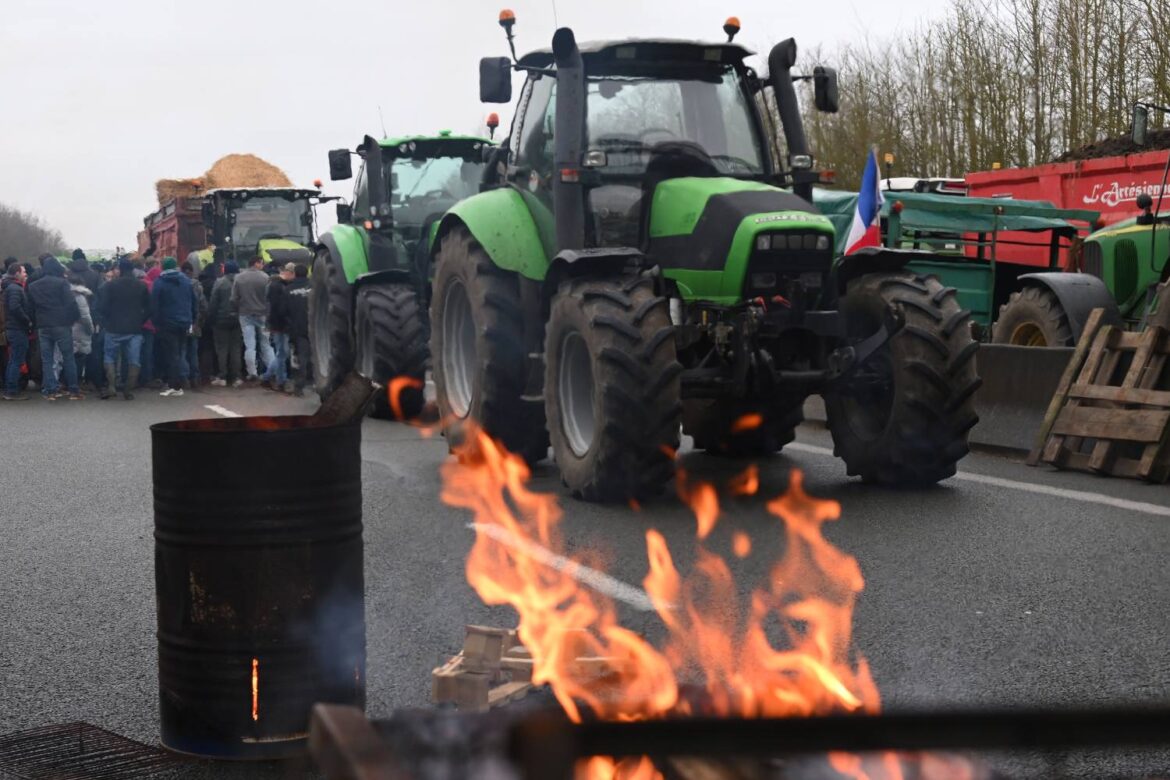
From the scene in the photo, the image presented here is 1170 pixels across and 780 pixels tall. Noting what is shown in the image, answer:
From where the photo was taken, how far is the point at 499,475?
10.5 meters

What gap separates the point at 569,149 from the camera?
940cm

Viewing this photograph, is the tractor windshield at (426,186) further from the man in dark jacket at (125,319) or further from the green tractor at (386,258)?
the man in dark jacket at (125,319)

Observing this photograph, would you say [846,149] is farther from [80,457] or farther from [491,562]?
[491,562]

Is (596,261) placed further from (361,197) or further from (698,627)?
(361,197)

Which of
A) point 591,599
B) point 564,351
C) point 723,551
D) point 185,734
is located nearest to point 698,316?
point 564,351

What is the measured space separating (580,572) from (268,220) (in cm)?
2342

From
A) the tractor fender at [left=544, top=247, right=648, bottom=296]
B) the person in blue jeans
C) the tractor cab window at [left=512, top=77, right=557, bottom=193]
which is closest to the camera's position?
the tractor fender at [left=544, top=247, right=648, bottom=296]

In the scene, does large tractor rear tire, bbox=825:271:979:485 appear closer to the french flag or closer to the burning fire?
the burning fire

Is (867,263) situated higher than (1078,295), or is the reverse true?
(867,263)

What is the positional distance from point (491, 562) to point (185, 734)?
291cm

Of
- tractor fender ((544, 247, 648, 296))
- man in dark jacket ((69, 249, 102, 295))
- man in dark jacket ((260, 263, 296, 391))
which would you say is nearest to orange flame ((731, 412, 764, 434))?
tractor fender ((544, 247, 648, 296))

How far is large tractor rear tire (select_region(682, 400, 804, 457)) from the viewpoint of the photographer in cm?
1063

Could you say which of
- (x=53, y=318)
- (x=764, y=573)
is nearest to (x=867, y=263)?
(x=764, y=573)

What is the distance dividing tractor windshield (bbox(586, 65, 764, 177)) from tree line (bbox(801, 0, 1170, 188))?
54.3 ft
